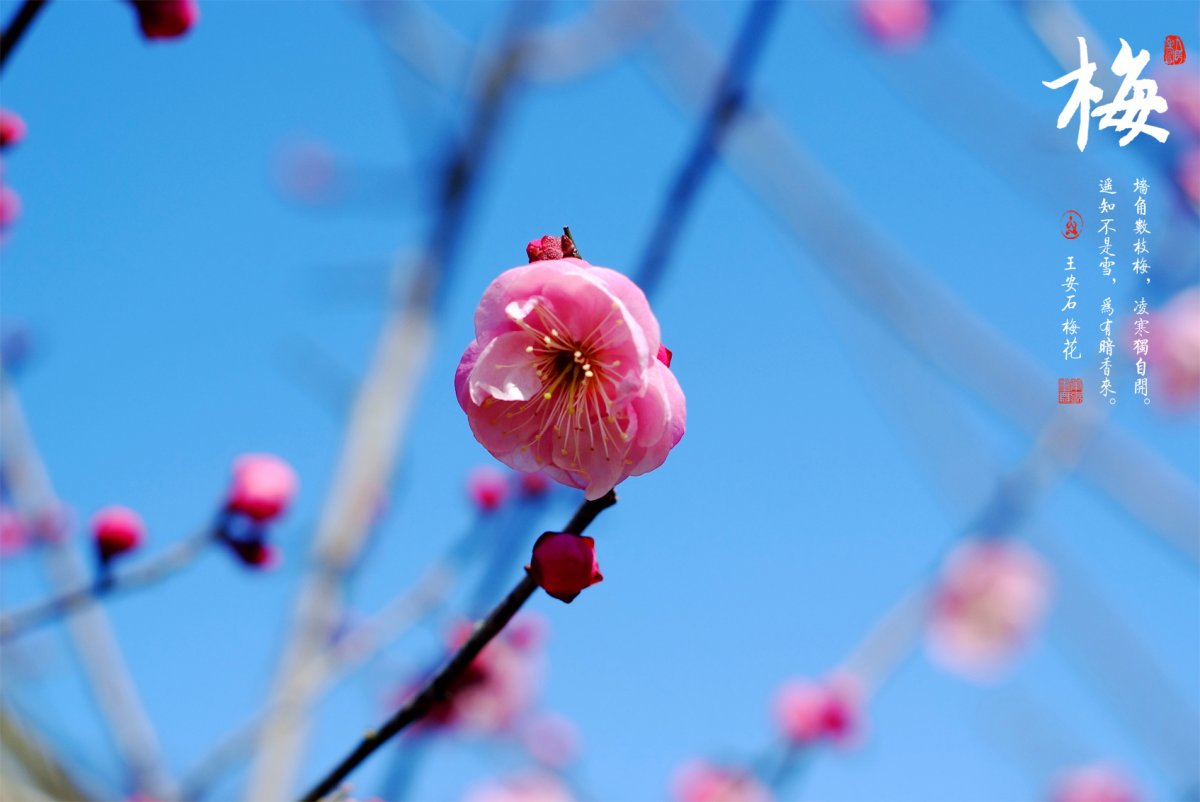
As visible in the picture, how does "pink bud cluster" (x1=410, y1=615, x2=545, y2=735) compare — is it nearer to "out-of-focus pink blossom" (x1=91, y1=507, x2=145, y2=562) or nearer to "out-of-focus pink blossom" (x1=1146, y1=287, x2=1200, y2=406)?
"out-of-focus pink blossom" (x1=91, y1=507, x2=145, y2=562)

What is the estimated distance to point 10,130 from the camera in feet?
4.02

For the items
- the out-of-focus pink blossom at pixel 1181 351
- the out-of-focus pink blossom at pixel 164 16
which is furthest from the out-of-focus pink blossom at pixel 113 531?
the out-of-focus pink blossom at pixel 1181 351

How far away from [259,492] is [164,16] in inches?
30.7

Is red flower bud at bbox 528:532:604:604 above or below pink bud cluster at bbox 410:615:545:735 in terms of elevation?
below

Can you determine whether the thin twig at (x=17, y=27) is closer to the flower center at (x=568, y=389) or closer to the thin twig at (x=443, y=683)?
the flower center at (x=568, y=389)

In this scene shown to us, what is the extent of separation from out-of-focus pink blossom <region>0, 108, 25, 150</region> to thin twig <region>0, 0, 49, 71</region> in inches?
18.8

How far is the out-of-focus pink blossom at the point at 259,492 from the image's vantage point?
5.22ft

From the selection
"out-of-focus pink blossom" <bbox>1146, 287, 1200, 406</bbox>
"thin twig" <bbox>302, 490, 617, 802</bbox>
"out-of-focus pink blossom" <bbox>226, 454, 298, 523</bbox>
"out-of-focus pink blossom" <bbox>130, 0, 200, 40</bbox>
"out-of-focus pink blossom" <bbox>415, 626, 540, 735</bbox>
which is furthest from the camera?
"out-of-focus pink blossom" <bbox>1146, 287, 1200, 406</bbox>

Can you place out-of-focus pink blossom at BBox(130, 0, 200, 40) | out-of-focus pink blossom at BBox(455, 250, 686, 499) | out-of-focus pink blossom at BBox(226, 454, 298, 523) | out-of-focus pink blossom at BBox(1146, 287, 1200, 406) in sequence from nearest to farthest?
out-of-focus pink blossom at BBox(455, 250, 686, 499) < out-of-focus pink blossom at BBox(130, 0, 200, 40) < out-of-focus pink blossom at BBox(226, 454, 298, 523) < out-of-focus pink blossom at BBox(1146, 287, 1200, 406)

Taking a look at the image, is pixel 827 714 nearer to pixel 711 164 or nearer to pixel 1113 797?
pixel 1113 797

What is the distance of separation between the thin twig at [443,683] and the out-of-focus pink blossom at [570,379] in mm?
138

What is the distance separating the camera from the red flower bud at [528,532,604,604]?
0.80 meters

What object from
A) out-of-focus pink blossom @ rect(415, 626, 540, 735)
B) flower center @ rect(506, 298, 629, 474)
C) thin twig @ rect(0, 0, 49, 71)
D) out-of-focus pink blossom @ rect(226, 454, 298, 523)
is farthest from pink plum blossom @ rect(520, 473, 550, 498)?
thin twig @ rect(0, 0, 49, 71)

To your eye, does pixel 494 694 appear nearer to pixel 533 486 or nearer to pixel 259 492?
pixel 533 486
